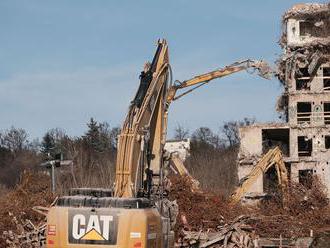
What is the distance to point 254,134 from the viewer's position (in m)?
45.2

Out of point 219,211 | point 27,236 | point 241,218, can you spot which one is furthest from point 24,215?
point 241,218

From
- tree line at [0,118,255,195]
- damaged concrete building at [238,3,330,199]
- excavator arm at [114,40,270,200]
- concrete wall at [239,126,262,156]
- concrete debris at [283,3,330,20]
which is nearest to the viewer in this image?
excavator arm at [114,40,270,200]

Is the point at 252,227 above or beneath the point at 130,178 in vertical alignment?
beneath

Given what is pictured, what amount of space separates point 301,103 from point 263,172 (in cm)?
Result: 1668

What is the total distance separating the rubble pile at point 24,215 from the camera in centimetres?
2381

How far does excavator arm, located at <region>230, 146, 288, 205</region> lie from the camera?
29.6 m

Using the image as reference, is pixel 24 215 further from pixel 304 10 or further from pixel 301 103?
pixel 304 10

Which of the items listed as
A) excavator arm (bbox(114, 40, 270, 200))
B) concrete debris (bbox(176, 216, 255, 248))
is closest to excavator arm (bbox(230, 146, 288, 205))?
concrete debris (bbox(176, 216, 255, 248))

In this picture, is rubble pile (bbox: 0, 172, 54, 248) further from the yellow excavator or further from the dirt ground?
the yellow excavator

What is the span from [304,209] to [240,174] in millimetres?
14879

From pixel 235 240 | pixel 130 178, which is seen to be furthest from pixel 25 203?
pixel 130 178

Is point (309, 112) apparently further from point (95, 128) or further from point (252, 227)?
point (95, 128)

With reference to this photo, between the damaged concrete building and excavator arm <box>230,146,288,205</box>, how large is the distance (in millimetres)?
9871

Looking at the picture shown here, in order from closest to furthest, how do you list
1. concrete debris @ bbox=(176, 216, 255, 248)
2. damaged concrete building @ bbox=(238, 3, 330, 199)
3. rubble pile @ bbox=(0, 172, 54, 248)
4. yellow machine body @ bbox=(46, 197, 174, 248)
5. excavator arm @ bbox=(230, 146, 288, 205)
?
yellow machine body @ bbox=(46, 197, 174, 248) → rubble pile @ bbox=(0, 172, 54, 248) → concrete debris @ bbox=(176, 216, 255, 248) → excavator arm @ bbox=(230, 146, 288, 205) → damaged concrete building @ bbox=(238, 3, 330, 199)
